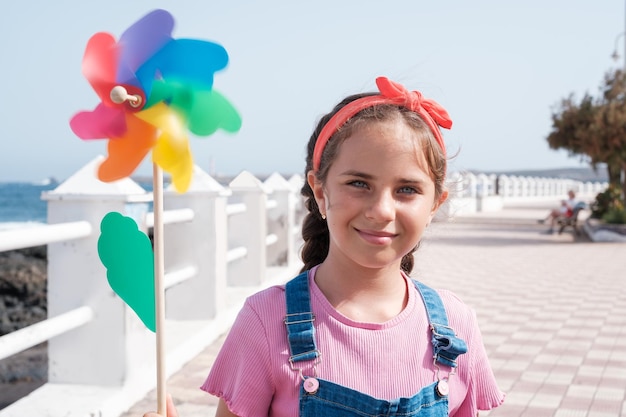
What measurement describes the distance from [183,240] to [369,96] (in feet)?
12.1

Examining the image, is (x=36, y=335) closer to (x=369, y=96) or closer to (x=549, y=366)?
(x=369, y=96)

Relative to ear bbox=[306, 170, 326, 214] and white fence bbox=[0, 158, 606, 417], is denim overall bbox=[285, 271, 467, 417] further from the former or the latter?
white fence bbox=[0, 158, 606, 417]

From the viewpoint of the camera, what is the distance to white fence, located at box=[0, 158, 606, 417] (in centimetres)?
321

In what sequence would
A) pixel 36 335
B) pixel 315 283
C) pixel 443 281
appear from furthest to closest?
pixel 443 281 → pixel 36 335 → pixel 315 283

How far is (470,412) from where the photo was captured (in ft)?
5.76

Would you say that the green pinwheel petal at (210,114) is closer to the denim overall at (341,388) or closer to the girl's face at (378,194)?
the girl's face at (378,194)

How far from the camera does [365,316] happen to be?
5.52 feet

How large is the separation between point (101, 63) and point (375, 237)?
2.31ft

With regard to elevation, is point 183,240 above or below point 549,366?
above

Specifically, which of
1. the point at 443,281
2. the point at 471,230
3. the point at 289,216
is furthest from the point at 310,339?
the point at 471,230

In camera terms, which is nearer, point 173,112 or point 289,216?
point 173,112

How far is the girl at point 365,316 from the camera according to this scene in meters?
1.60

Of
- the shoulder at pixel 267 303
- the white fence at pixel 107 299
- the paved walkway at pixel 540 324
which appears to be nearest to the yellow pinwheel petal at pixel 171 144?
the shoulder at pixel 267 303

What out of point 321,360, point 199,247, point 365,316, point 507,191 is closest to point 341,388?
point 321,360
